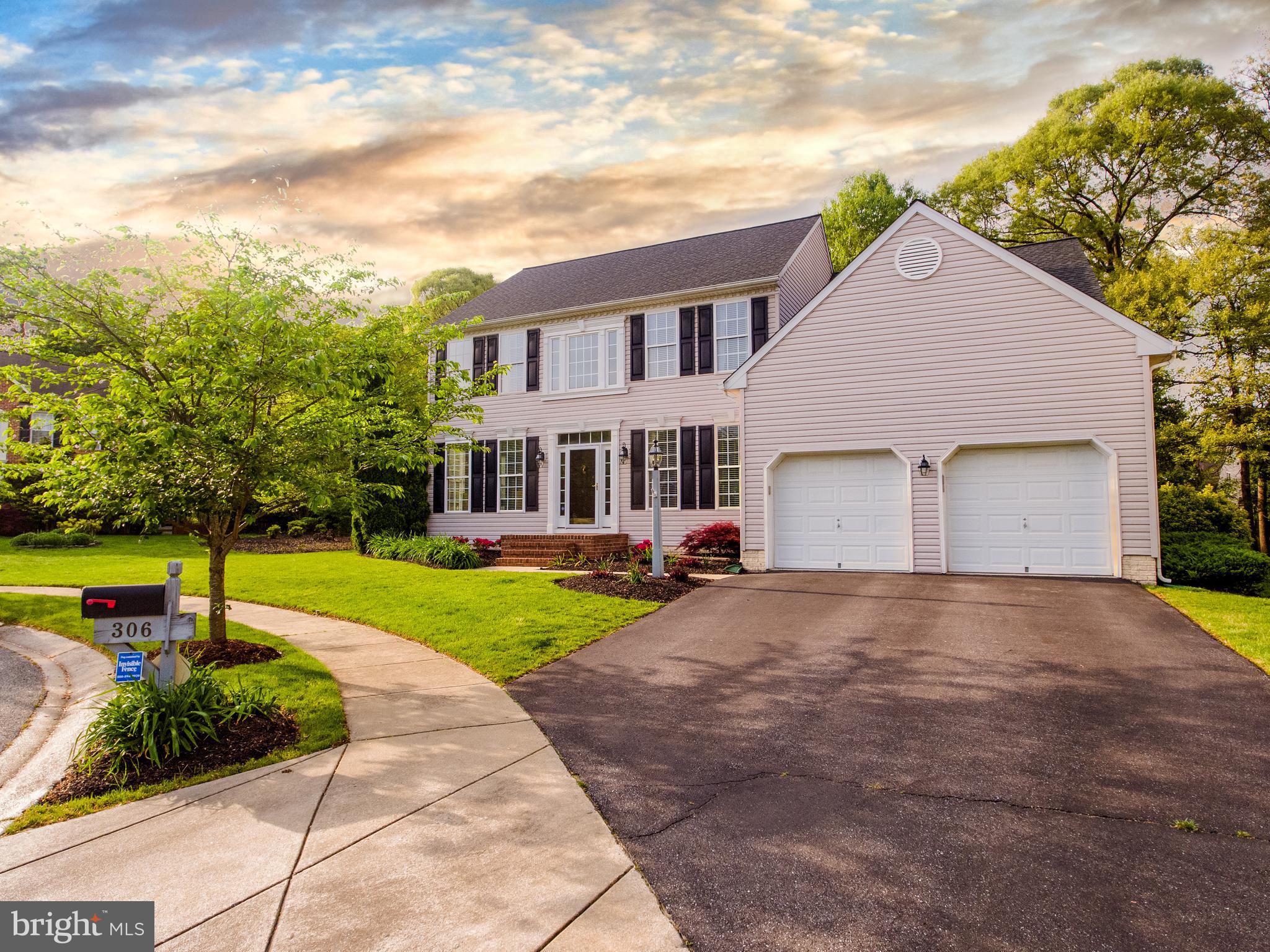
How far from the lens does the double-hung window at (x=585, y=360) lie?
17.7 m

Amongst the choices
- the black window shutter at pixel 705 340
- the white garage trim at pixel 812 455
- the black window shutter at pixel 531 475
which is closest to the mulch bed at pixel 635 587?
the white garage trim at pixel 812 455

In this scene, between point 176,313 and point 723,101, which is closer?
point 176,313

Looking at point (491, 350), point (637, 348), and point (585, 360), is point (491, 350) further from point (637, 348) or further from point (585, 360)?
point (637, 348)

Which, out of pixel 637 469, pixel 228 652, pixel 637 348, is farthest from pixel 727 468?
pixel 228 652

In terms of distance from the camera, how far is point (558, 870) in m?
3.09

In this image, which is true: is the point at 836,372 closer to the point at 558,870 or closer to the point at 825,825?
the point at 825,825

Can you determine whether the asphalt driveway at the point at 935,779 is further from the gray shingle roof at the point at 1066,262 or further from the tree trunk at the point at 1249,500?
→ the tree trunk at the point at 1249,500

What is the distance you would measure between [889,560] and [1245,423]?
9.79 m

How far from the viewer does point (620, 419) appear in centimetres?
1728

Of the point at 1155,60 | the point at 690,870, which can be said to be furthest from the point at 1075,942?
the point at 1155,60

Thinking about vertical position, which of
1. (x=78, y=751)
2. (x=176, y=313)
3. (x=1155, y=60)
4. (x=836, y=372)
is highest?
(x=1155, y=60)

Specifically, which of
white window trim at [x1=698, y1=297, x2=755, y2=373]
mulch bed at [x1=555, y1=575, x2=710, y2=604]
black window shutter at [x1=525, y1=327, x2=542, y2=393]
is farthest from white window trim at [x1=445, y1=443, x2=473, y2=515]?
mulch bed at [x1=555, y1=575, x2=710, y2=604]

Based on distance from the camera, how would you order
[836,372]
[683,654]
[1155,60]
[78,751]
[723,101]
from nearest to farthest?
[78,751], [683,654], [723,101], [836,372], [1155,60]

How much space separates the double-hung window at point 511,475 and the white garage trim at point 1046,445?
10.6m
